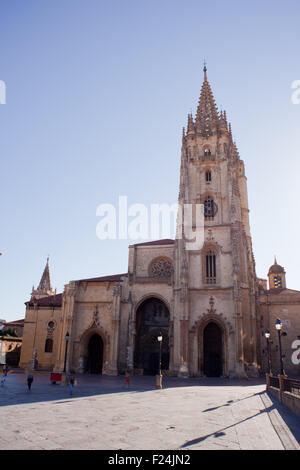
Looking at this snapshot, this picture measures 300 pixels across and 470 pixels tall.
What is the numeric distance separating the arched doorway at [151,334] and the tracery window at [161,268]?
280cm

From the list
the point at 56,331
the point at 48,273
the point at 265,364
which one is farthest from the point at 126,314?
the point at 48,273

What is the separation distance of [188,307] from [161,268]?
7154 mm

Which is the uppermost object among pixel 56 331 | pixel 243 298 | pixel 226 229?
pixel 226 229

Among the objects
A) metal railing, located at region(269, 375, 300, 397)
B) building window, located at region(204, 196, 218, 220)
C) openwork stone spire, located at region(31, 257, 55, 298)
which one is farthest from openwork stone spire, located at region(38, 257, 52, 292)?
metal railing, located at region(269, 375, 300, 397)

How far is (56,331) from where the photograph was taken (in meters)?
39.6

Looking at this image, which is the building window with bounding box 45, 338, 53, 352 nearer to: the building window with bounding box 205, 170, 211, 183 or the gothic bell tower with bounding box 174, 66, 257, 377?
the gothic bell tower with bounding box 174, 66, 257, 377

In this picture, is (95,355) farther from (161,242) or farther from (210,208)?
(210,208)

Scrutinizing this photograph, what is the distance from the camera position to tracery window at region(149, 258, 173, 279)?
3831 centimetres

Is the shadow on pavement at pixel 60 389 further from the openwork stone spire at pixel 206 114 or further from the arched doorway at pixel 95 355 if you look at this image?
the openwork stone spire at pixel 206 114

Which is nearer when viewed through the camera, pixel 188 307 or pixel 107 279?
pixel 188 307

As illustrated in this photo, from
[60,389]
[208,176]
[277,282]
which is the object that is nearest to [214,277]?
A: [208,176]

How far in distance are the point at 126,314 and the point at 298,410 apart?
2567 cm

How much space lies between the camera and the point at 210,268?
1374 inches
